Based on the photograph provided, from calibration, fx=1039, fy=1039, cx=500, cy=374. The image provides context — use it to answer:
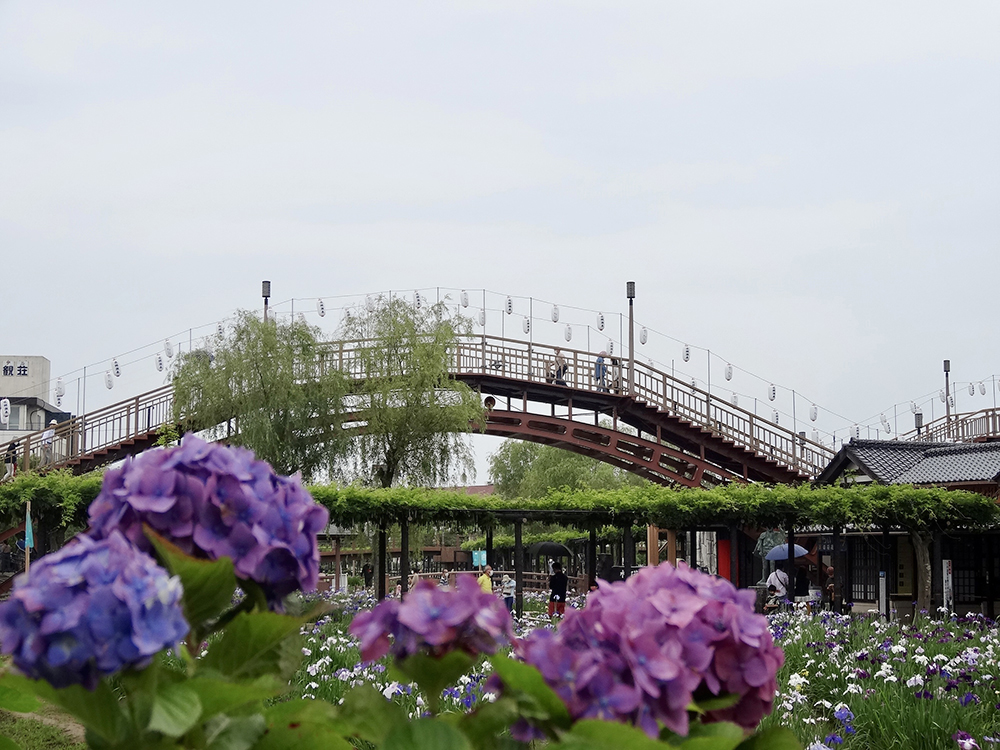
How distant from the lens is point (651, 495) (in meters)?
21.5

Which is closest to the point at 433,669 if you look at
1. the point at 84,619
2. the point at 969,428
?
the point at 84,619

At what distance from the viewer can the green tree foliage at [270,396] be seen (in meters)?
26.2

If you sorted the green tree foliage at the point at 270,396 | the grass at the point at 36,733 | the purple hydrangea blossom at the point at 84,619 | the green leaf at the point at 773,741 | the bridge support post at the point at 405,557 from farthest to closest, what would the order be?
the green tree foliage at the point at 270,396 → the bridge support post at the point at 405,557 → the grass at the point at 36,733 → the green leaf at the point at 773,741 → the purple hydrangea blossom at the point at 84,619

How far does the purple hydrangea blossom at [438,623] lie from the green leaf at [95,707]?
33 cm

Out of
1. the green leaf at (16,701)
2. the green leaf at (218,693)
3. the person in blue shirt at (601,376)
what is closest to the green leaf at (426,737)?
the green leaf at (218,693)

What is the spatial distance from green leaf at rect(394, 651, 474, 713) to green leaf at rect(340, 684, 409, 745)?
0.05m

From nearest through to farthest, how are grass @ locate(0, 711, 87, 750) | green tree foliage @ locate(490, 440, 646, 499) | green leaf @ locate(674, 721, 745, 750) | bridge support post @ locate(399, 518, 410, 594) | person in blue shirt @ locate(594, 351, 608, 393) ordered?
green leaf @ locate(674, 721, 745, 750), grass @ locate(0, 711, 87, 750), bridge support post @ locate(399, 518, 410, 594), person in blue shirt @ locate(594, 351, 608, 393), green tree foliage @ locate(490, 440, 646, 499)

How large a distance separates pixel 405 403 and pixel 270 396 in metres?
3.65

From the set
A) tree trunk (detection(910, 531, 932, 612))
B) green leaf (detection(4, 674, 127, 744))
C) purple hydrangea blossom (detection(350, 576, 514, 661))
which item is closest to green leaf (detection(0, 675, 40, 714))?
green leaf (detection(4, 674, 127, 744))

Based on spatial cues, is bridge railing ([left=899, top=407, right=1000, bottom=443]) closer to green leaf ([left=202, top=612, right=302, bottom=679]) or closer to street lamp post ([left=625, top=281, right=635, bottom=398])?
street lamp post ([left=625, top=281, right=635, bottom=398])

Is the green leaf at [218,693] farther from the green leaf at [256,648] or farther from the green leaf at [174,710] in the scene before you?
the green leaf at [256,648]

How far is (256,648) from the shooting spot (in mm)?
1629

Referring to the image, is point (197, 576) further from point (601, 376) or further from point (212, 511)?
point (601, 376)

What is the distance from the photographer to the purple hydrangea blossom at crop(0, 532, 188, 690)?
4.09ft
